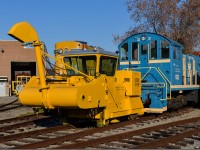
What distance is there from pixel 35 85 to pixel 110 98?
2.31m

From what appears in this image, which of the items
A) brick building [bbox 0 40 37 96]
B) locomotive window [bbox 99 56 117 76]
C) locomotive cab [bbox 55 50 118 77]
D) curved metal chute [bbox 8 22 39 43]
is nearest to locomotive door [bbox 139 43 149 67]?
locomotive window [bbox 99 56 117 76]

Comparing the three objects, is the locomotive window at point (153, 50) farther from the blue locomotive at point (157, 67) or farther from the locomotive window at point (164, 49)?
the locomotive window at point (164, 49)

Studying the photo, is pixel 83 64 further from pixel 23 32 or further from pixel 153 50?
pixel 153 50

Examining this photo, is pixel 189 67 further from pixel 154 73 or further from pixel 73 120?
pixel 73 120

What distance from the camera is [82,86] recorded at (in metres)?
8.89

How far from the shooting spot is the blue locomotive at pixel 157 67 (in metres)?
13.0

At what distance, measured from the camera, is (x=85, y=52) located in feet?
33.6

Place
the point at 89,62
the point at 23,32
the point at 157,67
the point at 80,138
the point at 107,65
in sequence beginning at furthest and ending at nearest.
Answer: the point at 157,67 → the point at 107,65 → the point at 89,62 → the point at 23,32 → the point at 80,138

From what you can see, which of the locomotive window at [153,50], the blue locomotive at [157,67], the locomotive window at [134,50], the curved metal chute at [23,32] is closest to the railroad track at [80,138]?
the blue locomotive at [157,67]

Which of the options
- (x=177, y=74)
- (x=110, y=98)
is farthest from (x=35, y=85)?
(x=177, y=74)

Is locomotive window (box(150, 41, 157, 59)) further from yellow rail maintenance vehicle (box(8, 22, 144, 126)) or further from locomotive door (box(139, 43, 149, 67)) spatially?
yellow rail maintenance vehicle (box(8, 22, 144, 126))

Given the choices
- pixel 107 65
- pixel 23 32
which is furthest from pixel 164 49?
pixel 23 32

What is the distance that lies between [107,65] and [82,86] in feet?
6.21

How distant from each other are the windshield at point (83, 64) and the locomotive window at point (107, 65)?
25 centimetres
